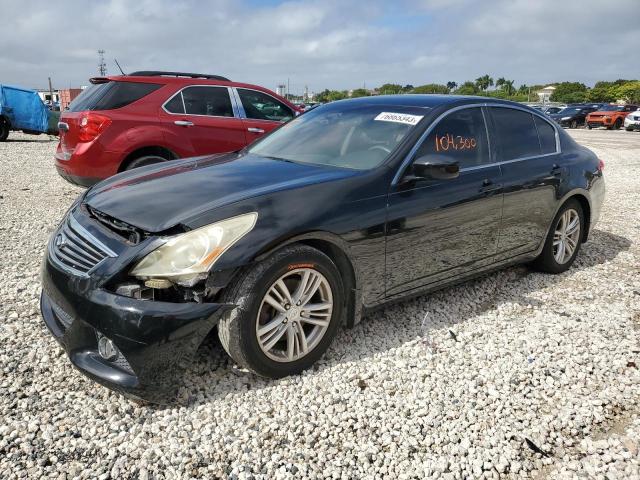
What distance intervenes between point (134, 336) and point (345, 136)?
80.8 inches

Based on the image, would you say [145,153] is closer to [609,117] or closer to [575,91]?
[609,117]

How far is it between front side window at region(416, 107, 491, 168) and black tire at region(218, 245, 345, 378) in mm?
1110

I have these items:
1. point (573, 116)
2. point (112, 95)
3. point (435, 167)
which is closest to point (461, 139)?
point (435, 167)

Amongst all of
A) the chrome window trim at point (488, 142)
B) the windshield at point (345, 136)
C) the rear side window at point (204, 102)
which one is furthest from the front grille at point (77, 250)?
the rear side window at point (204, 102)

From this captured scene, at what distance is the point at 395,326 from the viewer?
12.0 feet

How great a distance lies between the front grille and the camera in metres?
2.61

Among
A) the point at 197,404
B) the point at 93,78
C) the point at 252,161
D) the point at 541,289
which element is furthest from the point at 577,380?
the point at 93,78

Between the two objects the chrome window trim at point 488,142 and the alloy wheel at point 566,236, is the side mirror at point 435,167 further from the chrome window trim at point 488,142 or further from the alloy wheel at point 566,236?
the alloy wheel at point 566,236

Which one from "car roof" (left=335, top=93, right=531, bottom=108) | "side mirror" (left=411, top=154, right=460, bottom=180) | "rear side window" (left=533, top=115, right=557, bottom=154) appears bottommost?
"side mirror" (left=411, top=154, right=460, bottom=180)

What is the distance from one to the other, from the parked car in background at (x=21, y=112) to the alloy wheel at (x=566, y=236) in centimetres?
1915

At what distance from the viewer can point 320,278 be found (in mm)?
2900

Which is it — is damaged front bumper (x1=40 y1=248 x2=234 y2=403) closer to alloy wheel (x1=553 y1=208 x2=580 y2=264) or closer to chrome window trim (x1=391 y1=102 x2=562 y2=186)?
chrome window trim (x1=391 y1=102 x2=562 y2=186)

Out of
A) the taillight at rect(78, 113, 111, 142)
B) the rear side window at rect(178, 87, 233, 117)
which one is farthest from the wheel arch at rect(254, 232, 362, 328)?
the rear side window at rect(178, 87, 233, 117)

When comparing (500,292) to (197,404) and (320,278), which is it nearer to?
(320,278)
